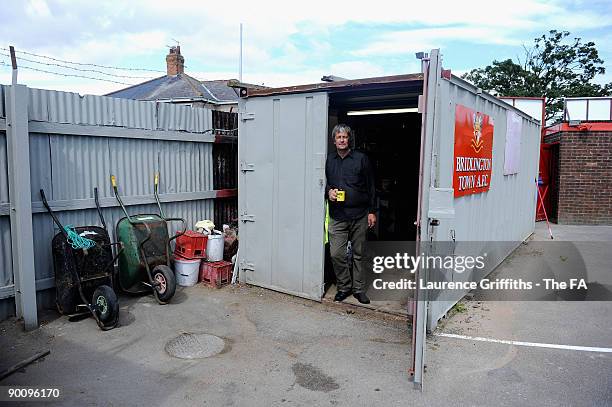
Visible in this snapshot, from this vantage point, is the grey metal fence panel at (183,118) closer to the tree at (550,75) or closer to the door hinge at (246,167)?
the door hinge at (246,167)

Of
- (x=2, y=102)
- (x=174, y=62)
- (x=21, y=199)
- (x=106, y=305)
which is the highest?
(x=174, y=62)

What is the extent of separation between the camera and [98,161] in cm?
589

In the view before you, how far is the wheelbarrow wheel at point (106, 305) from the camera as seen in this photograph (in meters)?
4.97

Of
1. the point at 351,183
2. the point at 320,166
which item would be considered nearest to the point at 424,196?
the point at 351,183

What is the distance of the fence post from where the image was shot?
15.7 feet

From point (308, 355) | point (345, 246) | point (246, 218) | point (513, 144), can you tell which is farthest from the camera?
point (513, 144)

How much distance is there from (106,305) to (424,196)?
347cm

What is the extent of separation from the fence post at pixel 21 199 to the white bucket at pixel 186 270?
196 centimetres

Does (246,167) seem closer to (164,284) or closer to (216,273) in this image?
(216,273)

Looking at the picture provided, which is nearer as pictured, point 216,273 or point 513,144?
point 216,273

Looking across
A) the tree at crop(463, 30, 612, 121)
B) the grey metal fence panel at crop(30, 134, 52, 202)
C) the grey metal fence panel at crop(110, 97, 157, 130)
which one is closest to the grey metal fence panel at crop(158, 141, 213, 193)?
the grey metal fence panel at crop(110, 97, 157, 130)

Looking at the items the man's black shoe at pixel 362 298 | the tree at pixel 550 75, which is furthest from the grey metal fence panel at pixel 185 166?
the tree at pixel 550 75

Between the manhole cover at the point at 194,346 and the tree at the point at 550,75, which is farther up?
the tree at the point at 550,75

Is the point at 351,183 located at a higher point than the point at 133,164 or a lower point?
lower
